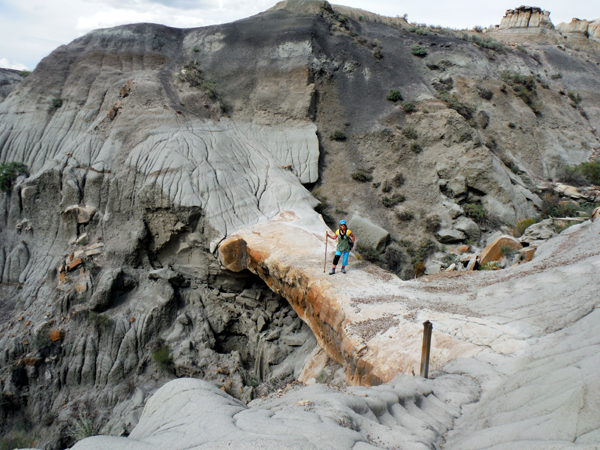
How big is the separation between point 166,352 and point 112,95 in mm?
12147

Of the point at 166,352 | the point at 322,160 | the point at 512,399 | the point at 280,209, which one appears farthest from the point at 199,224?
the point at 512,399

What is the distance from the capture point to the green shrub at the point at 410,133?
752 inches

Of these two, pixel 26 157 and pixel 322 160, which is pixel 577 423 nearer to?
pixel 322 160

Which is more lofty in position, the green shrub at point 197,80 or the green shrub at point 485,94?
the green shrub at point 485,94

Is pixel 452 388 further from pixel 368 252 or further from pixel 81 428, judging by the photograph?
pixel 81 428

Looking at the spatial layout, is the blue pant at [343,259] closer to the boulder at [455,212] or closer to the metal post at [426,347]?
the metal post at [426,347]

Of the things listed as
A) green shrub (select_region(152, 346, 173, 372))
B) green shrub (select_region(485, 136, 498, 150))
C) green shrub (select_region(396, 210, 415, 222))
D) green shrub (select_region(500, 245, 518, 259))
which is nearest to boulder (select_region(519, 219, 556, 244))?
green shrub (select_region(500, 245, 518, 259))

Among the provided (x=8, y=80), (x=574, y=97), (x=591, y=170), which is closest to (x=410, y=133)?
(x=591, y=170)

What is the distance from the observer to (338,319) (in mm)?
7855

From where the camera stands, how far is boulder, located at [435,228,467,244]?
16.0 m

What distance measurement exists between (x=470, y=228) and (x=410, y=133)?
5759 millimetres

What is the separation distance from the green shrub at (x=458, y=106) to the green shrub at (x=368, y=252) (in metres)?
9.62

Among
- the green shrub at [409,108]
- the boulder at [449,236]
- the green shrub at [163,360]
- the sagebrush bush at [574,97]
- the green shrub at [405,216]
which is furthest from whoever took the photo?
the sagebrush bush at [574,97]

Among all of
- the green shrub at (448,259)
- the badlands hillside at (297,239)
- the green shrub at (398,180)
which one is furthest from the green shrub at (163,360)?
the green shrub at (398,180)
